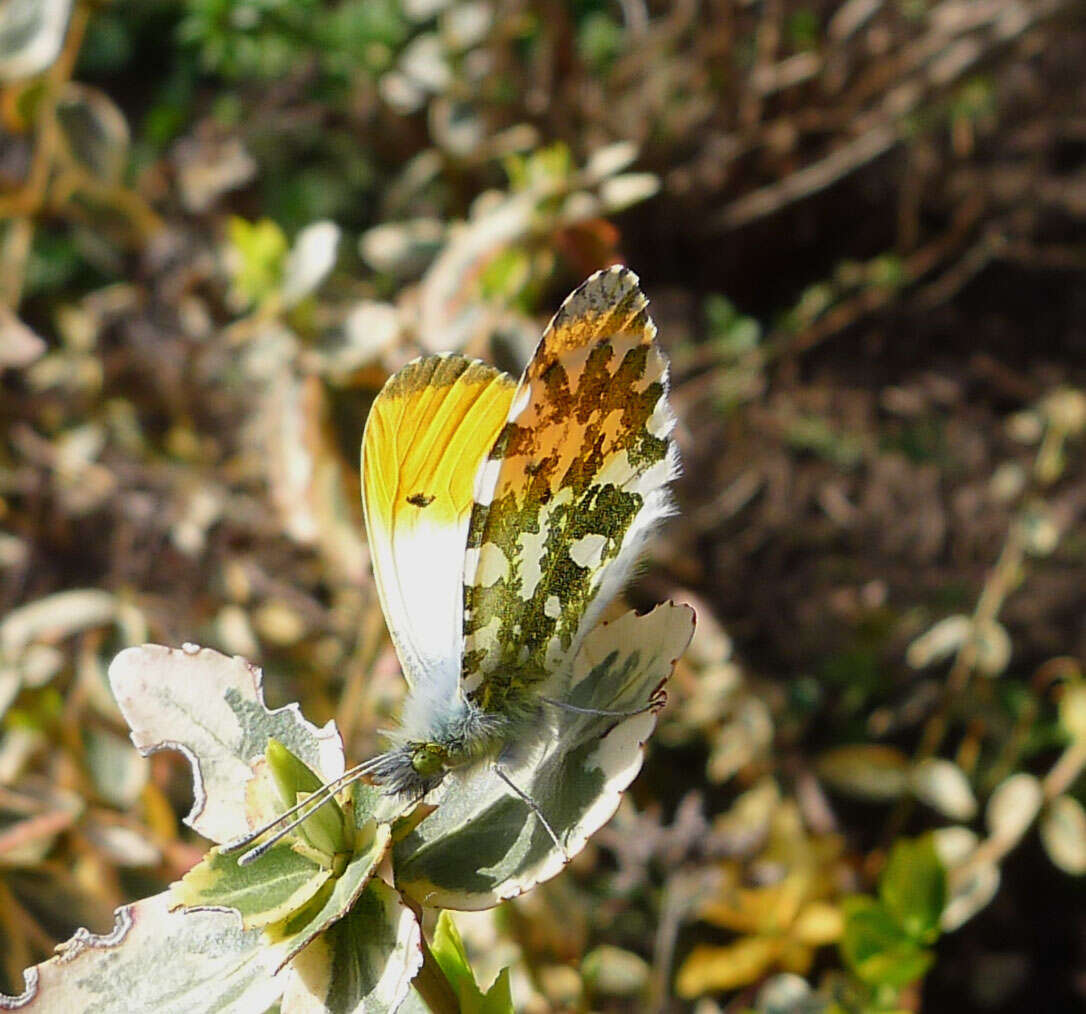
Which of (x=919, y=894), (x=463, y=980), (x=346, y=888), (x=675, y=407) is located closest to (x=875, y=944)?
(x=919, y=894)

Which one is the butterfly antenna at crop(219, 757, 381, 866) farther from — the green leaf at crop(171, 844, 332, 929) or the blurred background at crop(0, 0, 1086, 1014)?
the blurred background at crop(0, 0, 1086, 1014)

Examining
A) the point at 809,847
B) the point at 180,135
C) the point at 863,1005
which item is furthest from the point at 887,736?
the point at 180,135

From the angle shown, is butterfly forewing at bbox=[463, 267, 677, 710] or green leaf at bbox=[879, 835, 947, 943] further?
green leaf at bbox=[879, 835, 947, 943]

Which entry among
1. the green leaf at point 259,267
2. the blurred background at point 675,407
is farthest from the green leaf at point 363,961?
the green leaf at point 259,267

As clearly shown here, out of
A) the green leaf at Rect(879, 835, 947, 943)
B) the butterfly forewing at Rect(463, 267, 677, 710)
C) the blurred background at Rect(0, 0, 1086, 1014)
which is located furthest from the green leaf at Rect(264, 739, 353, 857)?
the green leaf at Rect(879, 835, 947, 943)

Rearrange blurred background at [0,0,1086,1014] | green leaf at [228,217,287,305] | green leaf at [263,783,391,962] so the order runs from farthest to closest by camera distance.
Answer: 1. green leaf at [228,217,287,305]
2. blurred background at [0,0,1086,1014]
3. green leaf at [263,783,391,962]

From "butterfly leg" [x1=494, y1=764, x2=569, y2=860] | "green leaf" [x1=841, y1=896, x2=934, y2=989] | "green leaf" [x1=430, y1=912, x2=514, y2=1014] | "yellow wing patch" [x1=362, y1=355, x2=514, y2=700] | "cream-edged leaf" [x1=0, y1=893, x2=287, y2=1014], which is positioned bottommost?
"green leaf" [x1=841, y1=896, x2=934, y2=989]

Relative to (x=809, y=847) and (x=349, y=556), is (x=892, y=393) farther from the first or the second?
(x=349, y=556)
